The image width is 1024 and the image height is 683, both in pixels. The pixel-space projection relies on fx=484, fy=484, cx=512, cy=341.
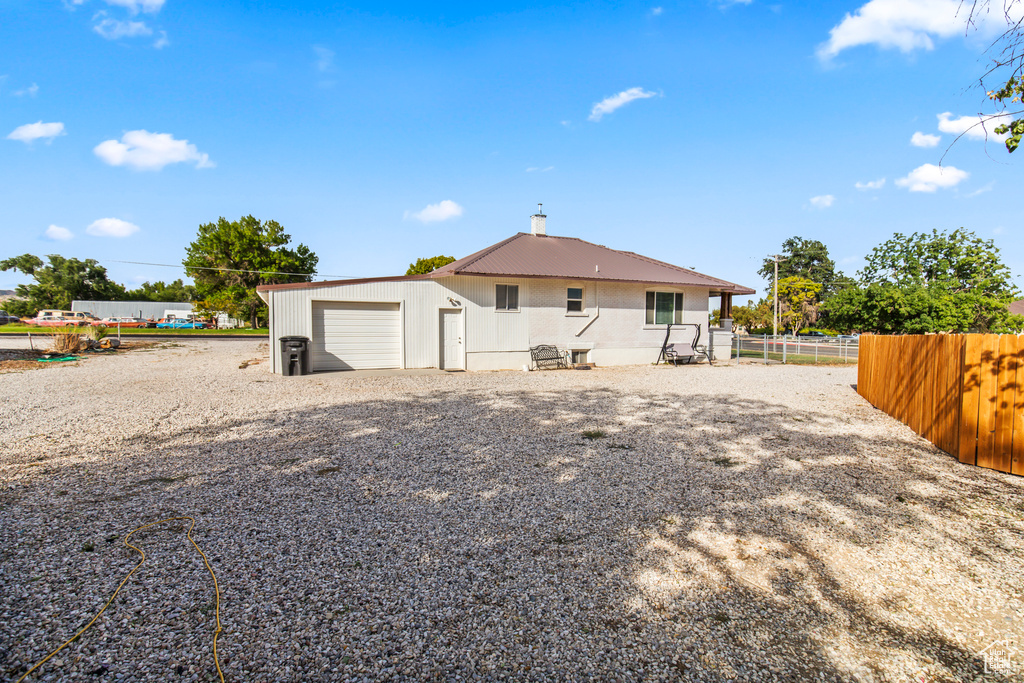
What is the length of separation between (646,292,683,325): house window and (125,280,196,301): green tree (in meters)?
77.9

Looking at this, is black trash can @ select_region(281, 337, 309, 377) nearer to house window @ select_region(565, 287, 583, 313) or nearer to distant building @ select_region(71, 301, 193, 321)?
house window @ select_region(565, 287, 583, 313)

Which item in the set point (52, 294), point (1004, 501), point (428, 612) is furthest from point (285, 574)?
point (52, 294)

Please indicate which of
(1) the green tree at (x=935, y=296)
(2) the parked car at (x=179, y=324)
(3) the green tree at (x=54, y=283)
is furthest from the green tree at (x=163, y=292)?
(1) the green tree at (x=935, y=296)

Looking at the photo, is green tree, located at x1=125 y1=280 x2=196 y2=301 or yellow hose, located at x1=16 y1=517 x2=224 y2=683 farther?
green tree, located at x1=125 y1=280 x2=196 y2=301

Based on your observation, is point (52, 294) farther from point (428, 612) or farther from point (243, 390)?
point (428, 612)

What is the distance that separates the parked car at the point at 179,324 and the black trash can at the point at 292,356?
44964 mm

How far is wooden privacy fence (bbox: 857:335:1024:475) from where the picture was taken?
5336 mm

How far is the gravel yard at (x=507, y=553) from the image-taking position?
249 centimetres

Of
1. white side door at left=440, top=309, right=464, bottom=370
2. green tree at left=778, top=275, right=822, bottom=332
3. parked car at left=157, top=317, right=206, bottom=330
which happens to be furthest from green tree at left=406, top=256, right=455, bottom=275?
green tree at left=778, top=275, right=822, bottom=332

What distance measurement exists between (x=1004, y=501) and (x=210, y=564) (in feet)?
22.5

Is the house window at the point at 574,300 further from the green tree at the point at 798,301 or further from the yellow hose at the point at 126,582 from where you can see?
the green tree at the point at 798,301

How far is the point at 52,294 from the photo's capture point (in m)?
59.5

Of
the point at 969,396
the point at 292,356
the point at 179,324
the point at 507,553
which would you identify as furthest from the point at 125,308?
the point at 969,396

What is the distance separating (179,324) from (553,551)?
6156cm
